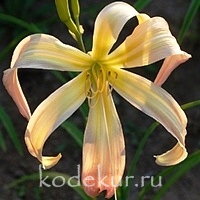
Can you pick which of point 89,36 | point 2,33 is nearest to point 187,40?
point 89,36

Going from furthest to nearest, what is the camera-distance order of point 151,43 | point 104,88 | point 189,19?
point 189,19 → point 104,88 → point 151,43

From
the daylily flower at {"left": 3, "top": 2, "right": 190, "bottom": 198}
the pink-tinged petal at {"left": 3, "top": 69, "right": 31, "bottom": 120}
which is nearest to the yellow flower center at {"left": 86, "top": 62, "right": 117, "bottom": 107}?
the daylily flower at {"left": 3, "top": 2, "right": 190, "bottom": 198}

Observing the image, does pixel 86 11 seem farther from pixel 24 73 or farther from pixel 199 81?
Answer: pixel 199 81

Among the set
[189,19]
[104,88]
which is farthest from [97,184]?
[189,19]

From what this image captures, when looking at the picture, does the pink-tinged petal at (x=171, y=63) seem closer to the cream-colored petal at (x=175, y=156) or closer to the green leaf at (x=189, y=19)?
the cream-colored petal at (x=175, y=156)

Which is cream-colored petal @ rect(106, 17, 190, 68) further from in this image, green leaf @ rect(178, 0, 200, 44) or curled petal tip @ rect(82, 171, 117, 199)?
green leaf @ rect(178, 0, 200, 44)

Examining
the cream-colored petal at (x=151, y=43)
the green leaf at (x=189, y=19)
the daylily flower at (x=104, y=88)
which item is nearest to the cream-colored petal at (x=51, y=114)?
the daylily flower at (x=104, y=88)

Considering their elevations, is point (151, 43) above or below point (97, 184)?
above

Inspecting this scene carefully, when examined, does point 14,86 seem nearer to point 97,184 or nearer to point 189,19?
point 97,184
